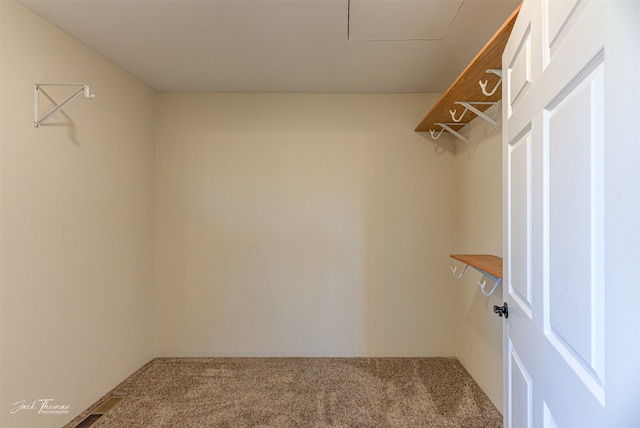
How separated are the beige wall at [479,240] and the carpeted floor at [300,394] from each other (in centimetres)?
20

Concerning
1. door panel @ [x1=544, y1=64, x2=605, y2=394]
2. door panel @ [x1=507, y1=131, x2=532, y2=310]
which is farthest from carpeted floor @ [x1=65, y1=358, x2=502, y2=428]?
door panel @ [x1=544, y1=64, x2=605, y2=394]

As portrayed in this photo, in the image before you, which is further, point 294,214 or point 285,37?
point 294,214

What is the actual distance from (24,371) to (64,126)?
1381 mm

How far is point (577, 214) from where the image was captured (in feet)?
2.21

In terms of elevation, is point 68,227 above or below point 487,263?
above

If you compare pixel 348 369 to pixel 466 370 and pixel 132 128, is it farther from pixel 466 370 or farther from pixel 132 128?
pixel 132 128

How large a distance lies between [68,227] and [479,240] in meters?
2.77

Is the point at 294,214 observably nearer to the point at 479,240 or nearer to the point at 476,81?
the point at 479,240

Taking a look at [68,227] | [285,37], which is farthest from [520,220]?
[68,227]

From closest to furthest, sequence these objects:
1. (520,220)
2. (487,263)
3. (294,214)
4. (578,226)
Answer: (578,226) < (520,220) < (487,263) < (294,214)

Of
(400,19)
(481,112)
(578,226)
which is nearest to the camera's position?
(578,226)

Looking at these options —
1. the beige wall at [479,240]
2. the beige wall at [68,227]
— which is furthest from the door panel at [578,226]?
the beige wall at [68,227]

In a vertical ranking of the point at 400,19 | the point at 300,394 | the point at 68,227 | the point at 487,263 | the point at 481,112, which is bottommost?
the point at 300,394

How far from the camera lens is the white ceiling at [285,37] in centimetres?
161
